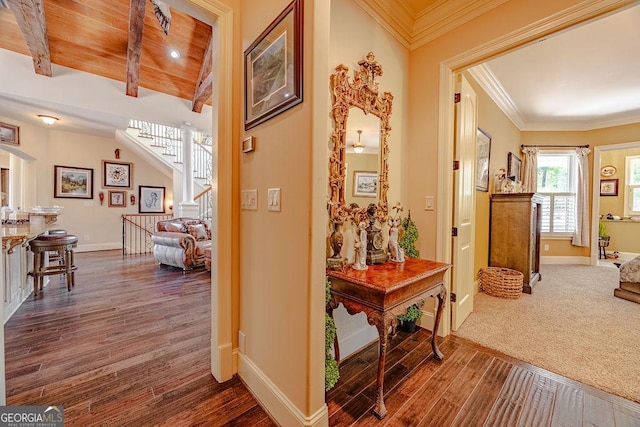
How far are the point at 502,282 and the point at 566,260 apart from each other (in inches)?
133

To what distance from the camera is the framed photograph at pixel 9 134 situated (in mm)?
4906

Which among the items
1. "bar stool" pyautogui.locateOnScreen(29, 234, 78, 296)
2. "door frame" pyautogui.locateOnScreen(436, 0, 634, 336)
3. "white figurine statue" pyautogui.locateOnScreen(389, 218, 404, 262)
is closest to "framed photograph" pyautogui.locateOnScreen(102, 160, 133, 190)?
"bar stool" pyautogui.locateOnScreen(29, 234, 78, 296)

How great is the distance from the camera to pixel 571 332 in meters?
2.44

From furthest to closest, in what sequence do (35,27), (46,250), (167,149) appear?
(167,149)
(46,250)
(35,27)

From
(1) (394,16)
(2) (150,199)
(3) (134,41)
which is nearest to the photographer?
(1) (394,16)

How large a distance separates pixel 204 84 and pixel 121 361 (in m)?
4.03

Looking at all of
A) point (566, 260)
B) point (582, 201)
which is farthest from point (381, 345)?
point (582, 201)

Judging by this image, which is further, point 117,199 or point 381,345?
point 117,199

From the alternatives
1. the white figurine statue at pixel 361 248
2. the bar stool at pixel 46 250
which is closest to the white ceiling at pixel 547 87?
the bar stool at pixel 46 250

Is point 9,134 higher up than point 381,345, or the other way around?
point 9,134

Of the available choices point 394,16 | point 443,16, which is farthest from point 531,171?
point 394,16

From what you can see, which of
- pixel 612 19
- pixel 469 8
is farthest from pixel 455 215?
pixel 612 19

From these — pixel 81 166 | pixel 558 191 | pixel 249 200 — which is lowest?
pixel 249 200

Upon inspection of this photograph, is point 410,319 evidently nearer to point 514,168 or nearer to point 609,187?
point 514,168
